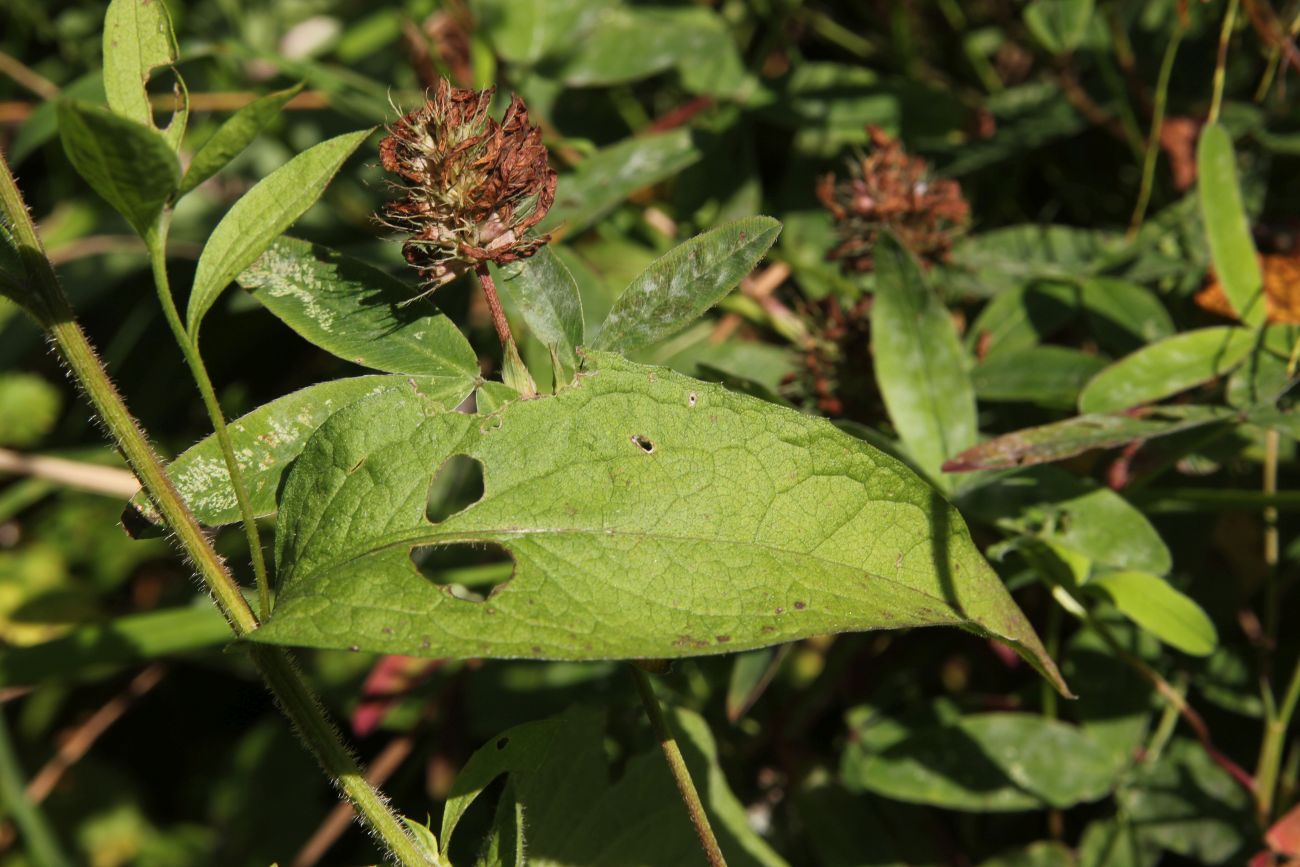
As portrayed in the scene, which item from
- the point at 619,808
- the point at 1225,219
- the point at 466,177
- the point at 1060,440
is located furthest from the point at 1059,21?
the point at 619,808

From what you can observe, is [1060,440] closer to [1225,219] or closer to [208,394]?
[1225,219]

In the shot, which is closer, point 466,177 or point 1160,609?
point 466,177

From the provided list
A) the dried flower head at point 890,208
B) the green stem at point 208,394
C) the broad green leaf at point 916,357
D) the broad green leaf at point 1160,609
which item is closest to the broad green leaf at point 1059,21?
the dried flower head at point 890,208

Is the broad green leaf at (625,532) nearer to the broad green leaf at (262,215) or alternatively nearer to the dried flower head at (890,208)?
the broad green leaf at (262,215)

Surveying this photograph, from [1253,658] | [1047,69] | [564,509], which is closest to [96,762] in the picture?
[564,509]

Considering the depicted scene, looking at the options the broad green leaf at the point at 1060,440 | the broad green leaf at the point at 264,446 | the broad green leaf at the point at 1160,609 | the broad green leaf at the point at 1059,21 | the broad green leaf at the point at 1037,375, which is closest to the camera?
the broad green leaf at the point at 264,446

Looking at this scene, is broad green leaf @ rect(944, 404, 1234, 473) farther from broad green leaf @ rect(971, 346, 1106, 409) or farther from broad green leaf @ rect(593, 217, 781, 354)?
broad green leaf @ rect(593, 217, 781, 354)

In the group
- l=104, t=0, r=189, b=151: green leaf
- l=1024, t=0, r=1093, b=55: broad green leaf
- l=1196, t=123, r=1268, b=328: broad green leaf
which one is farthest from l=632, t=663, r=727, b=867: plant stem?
l=1024, t=0, r=1093, b=55: broad green leaf
